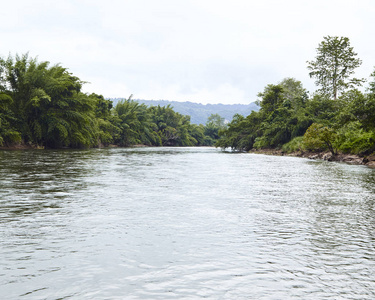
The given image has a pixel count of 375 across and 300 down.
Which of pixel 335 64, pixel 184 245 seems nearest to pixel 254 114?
pixel 335 64

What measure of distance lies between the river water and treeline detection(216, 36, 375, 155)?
20454 mm

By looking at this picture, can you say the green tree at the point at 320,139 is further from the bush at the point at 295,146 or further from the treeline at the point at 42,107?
the treeline at the point at 42,107

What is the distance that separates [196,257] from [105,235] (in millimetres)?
1856

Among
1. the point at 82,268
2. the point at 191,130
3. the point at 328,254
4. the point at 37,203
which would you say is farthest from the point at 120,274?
the point at 191,130

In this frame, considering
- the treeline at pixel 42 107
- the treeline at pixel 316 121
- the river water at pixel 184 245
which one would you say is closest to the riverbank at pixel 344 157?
the treeline at pixel 316 121

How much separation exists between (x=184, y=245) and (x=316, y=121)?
40.1 m

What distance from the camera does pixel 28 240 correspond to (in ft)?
18.4

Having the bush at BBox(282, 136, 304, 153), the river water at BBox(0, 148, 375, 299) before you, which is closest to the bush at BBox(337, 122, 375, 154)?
the bush at BBox(282, 136, 304, 153)

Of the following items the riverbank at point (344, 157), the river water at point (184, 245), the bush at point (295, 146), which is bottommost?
the river water at point (184, 245)

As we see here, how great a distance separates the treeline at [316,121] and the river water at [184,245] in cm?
2045

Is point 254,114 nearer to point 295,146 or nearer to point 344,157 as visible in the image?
point 295,146

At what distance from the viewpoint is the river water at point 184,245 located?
13.1ft

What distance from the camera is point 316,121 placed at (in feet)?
138

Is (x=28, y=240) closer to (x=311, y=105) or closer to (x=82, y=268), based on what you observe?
(x=82, y=268)
